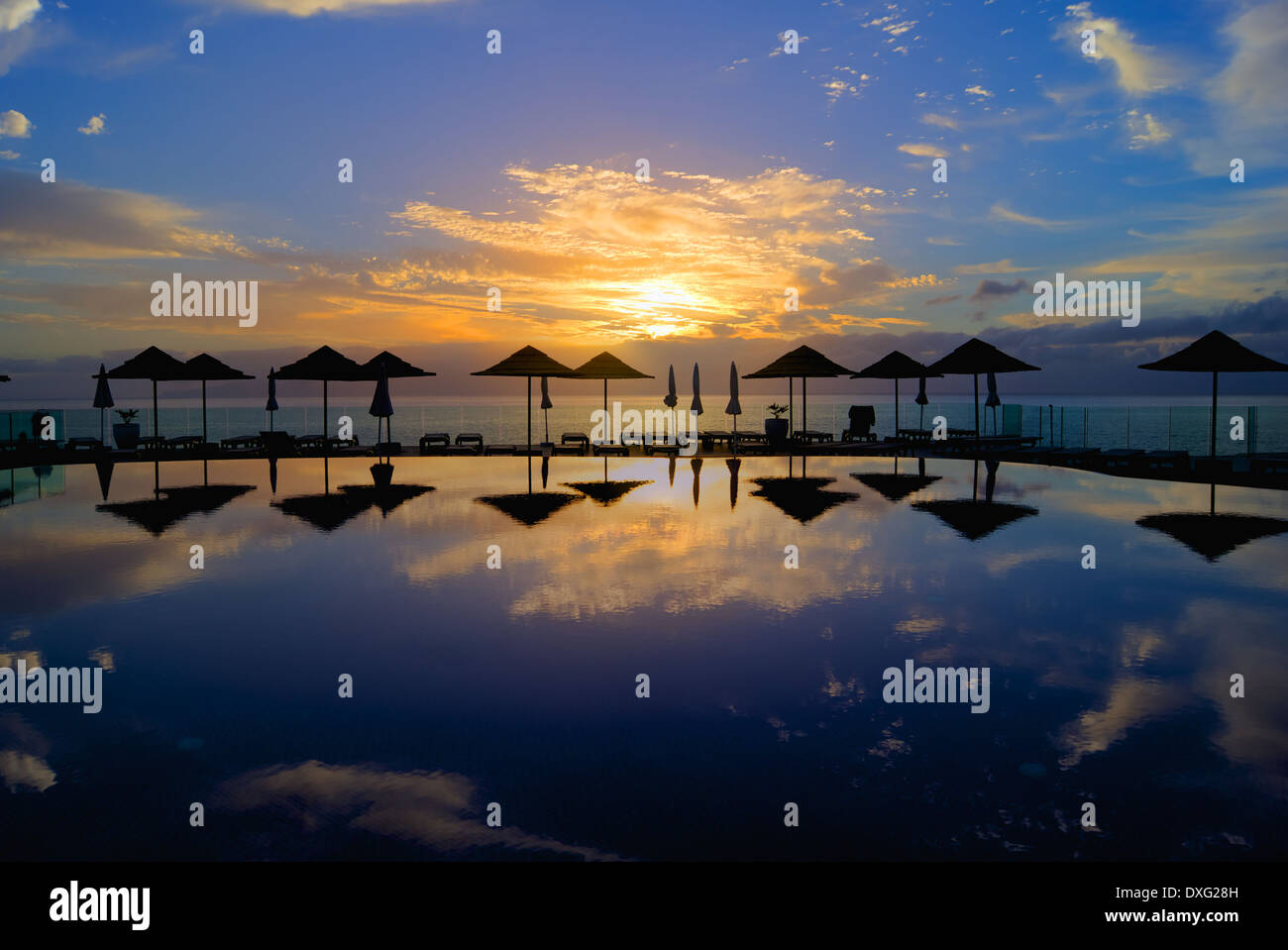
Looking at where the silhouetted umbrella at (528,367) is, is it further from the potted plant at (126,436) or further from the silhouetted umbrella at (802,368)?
→ the potted plant at (126,436)

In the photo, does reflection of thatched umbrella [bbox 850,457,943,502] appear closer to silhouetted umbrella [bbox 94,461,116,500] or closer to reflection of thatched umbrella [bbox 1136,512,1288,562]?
reflection of thatched umbrella [bbox 1136,512,1288,562]

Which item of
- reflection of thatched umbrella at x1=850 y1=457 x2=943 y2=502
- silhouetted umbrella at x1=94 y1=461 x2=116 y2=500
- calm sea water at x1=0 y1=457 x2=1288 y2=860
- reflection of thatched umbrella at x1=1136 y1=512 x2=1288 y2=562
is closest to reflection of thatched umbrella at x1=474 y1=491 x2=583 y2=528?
calm sea water at x1=0 y1=457 x2=1288 y2=860

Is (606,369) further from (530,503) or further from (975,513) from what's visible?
(975,513)

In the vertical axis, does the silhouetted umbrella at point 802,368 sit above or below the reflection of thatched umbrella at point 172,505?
above

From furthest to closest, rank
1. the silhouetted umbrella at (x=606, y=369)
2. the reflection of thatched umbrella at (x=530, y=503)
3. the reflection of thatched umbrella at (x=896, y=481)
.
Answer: the silhouetted umbrella at (x=606, y=369) < the reflection of thatched umbrella at (x=896, y=481) < the reflection of thatched umbrella at (x=530, y=503)

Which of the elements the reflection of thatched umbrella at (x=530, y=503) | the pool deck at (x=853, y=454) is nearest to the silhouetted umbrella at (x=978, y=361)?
the pool deck at (x=853, y=454)

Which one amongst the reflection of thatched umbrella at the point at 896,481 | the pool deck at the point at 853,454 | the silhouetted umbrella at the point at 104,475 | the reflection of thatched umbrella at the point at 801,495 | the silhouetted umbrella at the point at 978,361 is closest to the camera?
the reflection of thatched umbrella at the point at 801,495

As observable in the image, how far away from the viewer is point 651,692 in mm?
5125

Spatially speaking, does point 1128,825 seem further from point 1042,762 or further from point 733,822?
point 733,822

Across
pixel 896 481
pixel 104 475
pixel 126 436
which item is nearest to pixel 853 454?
pixel 896 481

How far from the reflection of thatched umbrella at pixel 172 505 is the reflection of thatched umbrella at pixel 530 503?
16.1ft

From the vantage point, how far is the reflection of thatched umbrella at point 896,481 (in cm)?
1548

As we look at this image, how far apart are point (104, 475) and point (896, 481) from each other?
19.6 m

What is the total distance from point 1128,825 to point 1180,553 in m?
7.44
